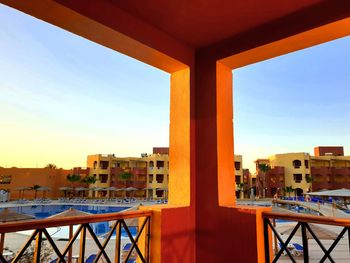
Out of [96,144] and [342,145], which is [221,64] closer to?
[96,144]

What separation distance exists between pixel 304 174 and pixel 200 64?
108 ft

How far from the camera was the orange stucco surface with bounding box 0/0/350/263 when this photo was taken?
86.4 inches

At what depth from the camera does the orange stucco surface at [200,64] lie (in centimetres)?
219

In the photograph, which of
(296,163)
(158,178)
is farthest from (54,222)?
(296,163)

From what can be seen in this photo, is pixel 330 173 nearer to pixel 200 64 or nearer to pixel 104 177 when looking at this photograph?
pixel 104 177

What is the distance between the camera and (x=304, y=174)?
31.4 m

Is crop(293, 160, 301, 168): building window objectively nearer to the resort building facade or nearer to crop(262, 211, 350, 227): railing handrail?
the resort building facade

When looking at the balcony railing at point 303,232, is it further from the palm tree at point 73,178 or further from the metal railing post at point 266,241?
the palm tree at point 73,178

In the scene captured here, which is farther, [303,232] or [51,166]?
[51,166]

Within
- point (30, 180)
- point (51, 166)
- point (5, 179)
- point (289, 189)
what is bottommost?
point (289, 189)

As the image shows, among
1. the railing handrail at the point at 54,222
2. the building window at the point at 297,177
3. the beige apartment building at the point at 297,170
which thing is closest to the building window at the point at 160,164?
the beige apartment building at the point at 297,170

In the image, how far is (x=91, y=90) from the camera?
1400 centimetres

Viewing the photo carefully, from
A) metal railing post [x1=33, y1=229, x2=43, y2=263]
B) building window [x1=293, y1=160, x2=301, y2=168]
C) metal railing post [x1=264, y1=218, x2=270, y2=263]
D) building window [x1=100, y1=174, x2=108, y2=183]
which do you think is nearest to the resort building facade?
building window [x1=293, y1=160, x2=301, y2=168]

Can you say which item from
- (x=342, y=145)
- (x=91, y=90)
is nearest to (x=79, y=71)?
(x=91, y=90)
